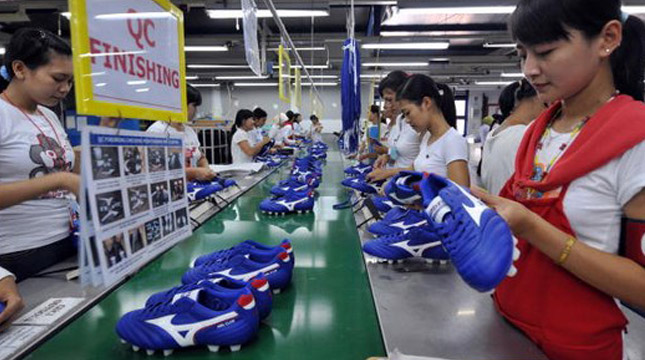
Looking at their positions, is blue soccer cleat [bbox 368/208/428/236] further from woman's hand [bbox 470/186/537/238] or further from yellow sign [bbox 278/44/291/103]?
yellow sign [bbox 278/44/291/103]

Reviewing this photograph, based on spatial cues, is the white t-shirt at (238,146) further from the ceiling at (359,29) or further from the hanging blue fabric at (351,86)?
the hanging blue fabric at (351,86)

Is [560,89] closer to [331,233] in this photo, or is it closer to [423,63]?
[331,233]

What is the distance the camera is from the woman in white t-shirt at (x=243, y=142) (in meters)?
5.54

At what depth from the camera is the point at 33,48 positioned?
4.44 feet

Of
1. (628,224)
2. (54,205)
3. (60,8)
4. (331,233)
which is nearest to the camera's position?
(628,224)

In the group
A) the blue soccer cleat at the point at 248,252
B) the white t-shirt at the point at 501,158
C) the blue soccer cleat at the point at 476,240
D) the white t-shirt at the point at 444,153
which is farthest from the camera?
the white t-shirt at the point at 444,153

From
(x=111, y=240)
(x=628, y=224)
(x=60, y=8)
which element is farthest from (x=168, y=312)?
(x=60, y=8)

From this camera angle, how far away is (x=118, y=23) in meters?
0.87

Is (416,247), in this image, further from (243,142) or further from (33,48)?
(243,142)

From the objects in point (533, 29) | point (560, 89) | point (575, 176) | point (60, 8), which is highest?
point (60, 8)

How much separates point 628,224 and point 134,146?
3.39ft

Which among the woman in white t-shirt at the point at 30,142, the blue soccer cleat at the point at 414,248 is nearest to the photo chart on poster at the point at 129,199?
the woman in white t-shirt at the point at 30,142

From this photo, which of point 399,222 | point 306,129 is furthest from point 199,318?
point 306,129

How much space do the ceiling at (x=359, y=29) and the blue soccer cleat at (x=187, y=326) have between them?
4550 millimetres
